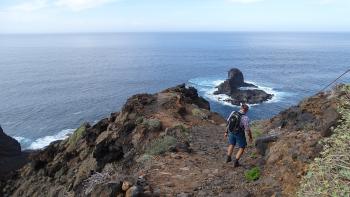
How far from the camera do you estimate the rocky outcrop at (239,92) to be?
3219 inches

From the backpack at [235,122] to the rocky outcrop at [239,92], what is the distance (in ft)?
214

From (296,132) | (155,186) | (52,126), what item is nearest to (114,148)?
(155,186)

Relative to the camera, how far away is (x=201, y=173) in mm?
15094

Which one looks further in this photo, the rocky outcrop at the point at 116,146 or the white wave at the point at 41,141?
the white wave at the point at 41,141

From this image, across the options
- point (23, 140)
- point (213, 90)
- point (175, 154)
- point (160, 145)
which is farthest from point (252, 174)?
point (213, 90)

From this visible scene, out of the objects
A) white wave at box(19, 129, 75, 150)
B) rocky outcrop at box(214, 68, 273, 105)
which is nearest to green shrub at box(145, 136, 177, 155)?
white wave at box(19, 129, 75, 150)

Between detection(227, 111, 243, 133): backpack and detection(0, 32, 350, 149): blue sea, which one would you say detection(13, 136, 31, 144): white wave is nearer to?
detection(0, 32, 350, 149): blue sea

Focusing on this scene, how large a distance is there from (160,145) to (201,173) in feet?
12.3

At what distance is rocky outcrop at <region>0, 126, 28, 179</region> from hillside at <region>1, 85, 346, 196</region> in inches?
657

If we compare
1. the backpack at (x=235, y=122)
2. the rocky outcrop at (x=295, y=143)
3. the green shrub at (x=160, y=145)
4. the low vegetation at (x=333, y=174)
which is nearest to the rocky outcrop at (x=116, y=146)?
the green shrub at (x=160, y=145)

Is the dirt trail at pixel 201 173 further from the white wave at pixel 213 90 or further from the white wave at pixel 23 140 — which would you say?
the white wave at pixel 213 90

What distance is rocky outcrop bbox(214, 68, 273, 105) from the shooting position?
81750 mm

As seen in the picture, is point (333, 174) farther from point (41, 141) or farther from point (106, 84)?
point (106, 84)

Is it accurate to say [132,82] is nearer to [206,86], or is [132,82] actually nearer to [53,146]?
[206,86]
